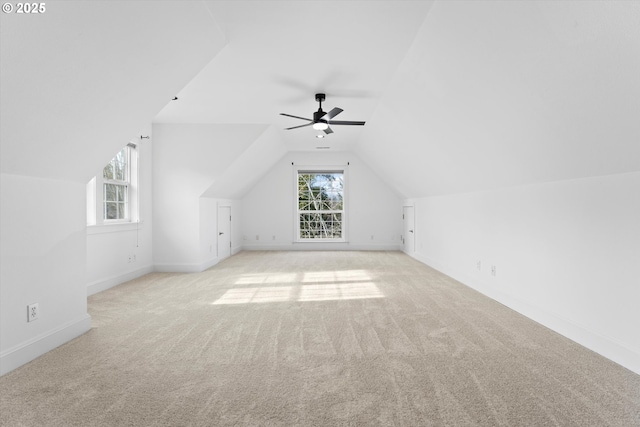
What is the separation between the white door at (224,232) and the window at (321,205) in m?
2.07

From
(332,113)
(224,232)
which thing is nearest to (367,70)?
(332,113)

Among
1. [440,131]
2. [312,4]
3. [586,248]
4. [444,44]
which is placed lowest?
[586,248]

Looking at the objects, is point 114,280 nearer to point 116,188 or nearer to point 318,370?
point 116,188

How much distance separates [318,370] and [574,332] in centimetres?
213

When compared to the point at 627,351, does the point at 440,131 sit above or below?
above

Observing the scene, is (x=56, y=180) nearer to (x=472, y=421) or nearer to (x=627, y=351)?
(x=472, y=421)

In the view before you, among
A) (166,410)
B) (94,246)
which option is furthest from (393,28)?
(94,246)

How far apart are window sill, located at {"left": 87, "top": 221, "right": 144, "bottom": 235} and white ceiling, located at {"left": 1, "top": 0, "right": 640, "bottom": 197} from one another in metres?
1.76

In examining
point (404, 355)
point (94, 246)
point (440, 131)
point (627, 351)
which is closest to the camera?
point (627, 351)

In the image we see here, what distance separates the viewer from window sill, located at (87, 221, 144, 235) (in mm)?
4492

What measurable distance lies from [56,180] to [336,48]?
2.63 meters

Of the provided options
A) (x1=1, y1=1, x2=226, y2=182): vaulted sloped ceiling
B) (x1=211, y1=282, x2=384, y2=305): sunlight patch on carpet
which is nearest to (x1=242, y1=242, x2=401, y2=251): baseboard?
(x1=211, y1=282, x2=384, y2=305): sunlight patch on carpet

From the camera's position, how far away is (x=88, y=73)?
7.36ft

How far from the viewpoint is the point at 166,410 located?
1894 mm
